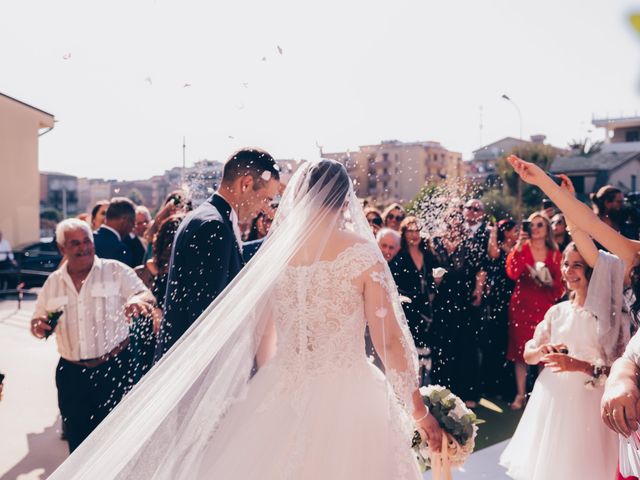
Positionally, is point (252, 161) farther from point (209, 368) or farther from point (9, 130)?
point (9, 130)

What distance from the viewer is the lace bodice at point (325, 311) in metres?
2.76

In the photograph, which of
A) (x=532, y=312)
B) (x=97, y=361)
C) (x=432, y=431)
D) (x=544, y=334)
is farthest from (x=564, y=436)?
(x=97, y=361)

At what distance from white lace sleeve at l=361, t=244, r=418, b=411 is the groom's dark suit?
774 mm

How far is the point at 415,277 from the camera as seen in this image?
225 inches

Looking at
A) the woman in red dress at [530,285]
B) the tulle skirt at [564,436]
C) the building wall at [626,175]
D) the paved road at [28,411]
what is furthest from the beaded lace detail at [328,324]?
the building wall at [626,175]

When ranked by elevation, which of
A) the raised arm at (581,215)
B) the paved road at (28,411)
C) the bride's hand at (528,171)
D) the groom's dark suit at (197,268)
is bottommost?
the paved road at (28,411)

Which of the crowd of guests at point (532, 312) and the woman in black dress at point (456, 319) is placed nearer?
the crowd of guests at point (532, 312)

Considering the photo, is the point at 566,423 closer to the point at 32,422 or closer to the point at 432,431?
the point at 432,431

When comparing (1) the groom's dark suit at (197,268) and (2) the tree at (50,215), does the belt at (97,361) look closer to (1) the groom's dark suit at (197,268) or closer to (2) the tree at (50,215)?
(1) the groom's dark suit at (197,268)

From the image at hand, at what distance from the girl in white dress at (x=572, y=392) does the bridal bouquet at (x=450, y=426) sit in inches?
27.9

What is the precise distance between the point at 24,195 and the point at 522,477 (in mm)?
16053

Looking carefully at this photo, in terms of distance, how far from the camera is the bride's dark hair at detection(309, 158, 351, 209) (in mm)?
2900

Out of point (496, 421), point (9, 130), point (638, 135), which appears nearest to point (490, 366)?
point (496, 421)

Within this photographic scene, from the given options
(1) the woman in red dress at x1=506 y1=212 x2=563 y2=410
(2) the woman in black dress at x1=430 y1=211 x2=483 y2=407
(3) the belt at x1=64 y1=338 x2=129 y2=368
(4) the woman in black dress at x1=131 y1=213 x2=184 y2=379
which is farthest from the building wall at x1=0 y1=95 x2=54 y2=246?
(1) the woman in red dress at x1=506 y1=212 x2=563 y2=410
